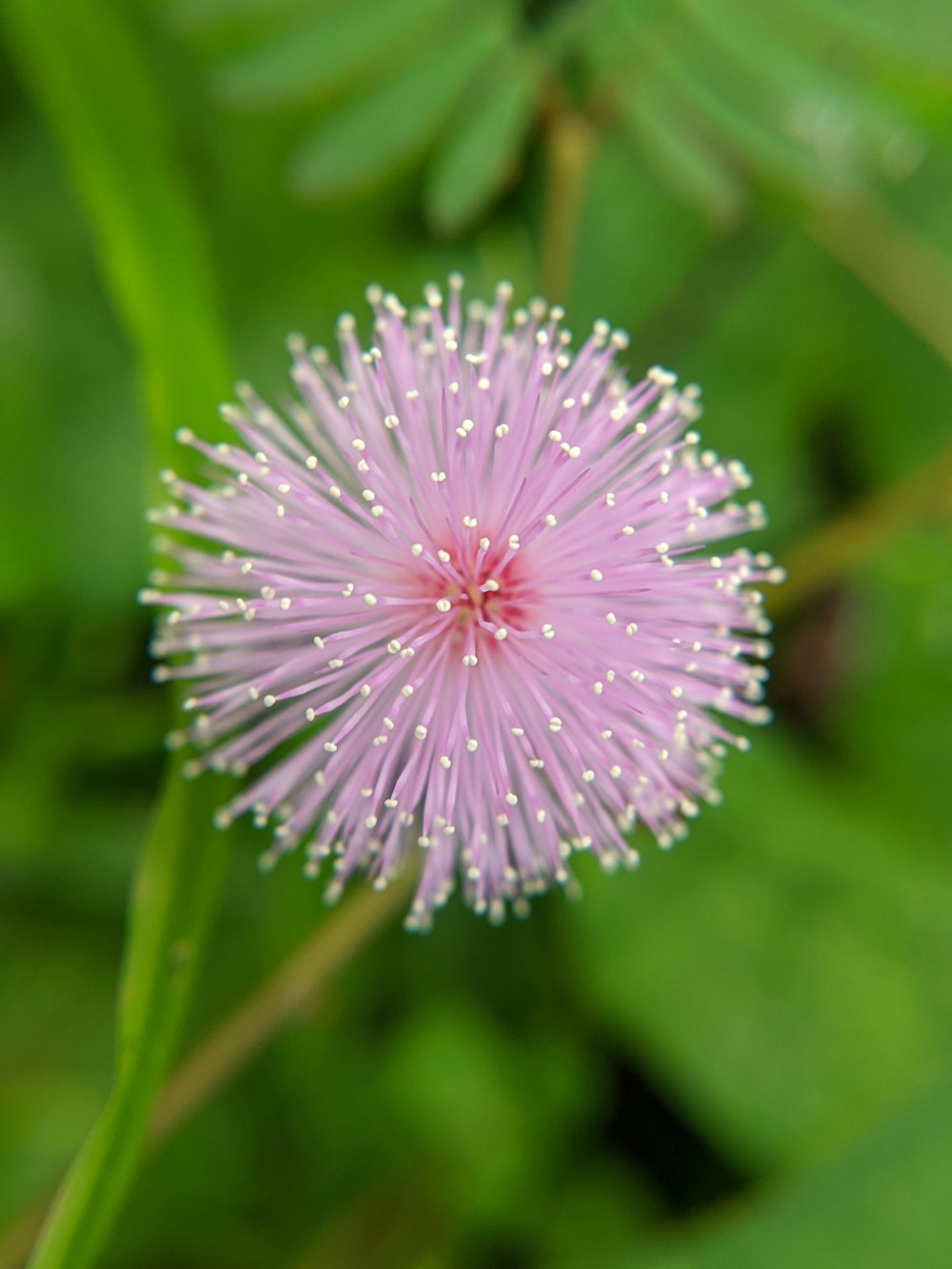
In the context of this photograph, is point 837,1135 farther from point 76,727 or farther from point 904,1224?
point 76,727

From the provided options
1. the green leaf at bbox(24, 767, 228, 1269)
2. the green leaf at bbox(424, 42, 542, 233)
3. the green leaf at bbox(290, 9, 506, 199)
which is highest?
the green leaf at bbox(290, 9, 506, 199)

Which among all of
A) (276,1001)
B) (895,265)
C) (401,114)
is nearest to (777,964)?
(276,1001)

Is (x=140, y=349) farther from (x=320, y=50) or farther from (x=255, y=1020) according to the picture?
(x=255, y=1020)

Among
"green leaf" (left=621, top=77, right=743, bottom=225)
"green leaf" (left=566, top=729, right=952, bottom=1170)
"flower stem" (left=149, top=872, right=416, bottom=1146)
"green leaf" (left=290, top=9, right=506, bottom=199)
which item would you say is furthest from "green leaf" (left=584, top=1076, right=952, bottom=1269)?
"green leaf" (left=290, top=9, right=506, bottom=199)

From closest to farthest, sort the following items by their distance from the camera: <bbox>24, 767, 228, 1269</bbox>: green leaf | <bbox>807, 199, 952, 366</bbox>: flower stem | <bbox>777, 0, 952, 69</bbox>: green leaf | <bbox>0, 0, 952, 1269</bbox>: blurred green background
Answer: <bbox>24, 767, 228, 1269</bbox>: green leaf < <bbox>777, 0, 952, 69</bbox>: green leaf < <bbox>0, 0, 952, 1269</bbox>: blurred green background < <bbox>807, 199, 952, 366</bbox>: flower stem

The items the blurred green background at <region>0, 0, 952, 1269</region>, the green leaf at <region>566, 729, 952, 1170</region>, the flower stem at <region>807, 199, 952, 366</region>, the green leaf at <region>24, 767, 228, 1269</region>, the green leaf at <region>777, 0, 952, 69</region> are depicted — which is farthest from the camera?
the flower stem at <region>807, 199, 952, 366</region>

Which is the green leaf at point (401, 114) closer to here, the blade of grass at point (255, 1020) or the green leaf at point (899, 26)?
the green leaf at point (899, 26)

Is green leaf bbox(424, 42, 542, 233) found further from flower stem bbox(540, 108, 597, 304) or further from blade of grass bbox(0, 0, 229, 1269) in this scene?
blade of grass bbox(0, 0, 229, 1269)

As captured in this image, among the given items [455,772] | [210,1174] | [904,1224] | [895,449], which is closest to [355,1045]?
[210,1174]
